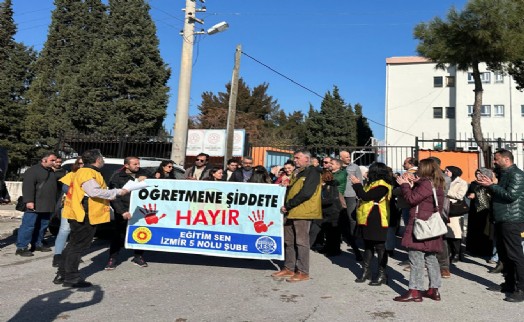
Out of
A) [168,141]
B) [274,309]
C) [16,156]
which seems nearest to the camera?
[274,309]

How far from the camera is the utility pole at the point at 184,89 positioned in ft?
40.0

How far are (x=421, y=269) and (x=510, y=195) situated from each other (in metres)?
1.45

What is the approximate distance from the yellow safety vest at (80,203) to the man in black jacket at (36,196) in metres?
2.13

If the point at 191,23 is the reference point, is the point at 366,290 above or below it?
below

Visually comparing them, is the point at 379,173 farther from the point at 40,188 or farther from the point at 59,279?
the point at 40,188

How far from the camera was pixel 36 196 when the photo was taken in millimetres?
7012

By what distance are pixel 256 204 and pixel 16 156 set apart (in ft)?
65.0

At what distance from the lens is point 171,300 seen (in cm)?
470

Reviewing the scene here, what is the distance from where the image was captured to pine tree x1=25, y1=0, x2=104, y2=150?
28552 mm

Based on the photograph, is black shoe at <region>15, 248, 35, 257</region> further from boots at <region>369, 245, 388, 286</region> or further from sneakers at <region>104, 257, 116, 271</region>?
boots at <region>369, 245, 388, 286</region>

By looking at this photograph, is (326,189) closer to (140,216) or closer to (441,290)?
(441,290)

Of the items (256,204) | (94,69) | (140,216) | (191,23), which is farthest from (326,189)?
(94,69)

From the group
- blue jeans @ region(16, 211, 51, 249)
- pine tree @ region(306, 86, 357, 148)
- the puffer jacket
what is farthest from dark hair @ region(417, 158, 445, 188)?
pine tree @ region(306, 86, 357, 148)

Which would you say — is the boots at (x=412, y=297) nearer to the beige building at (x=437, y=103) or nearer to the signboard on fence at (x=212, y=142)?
the signboard on fence at (x=212, y=142)
